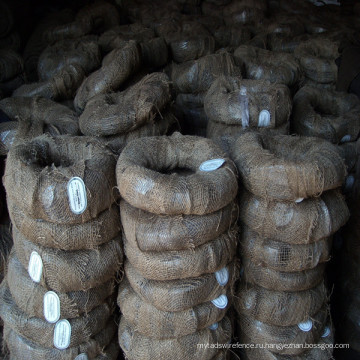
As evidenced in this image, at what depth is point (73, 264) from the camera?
159 cm

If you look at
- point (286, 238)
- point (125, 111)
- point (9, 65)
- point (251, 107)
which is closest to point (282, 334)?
point (286, 238)

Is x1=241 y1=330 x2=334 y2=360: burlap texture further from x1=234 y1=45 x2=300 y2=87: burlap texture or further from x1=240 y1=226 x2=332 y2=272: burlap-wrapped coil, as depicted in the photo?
x1=234 y1=45 x2=300 y2=87: burlap texture

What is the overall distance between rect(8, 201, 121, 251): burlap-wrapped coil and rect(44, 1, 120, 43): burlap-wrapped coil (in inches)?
107

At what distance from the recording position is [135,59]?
2.58 metres

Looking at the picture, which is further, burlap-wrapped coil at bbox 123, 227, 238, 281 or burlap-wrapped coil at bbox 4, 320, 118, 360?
burlap-wrapped coil at bbox 4, 320, 118, 360

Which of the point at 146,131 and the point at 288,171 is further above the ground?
the point at 288,171

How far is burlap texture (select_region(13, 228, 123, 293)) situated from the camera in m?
1.58

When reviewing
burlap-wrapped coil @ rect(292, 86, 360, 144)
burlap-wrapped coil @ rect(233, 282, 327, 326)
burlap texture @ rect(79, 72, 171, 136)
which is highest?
burlap texture @ rect(79, 72, 171, 136)

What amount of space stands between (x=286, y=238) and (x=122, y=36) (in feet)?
8.30

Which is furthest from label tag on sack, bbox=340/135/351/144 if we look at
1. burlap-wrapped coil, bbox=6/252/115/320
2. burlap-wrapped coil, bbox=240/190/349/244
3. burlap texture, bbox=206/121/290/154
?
burlap-wrapped coil, bbox=6/252/115/320

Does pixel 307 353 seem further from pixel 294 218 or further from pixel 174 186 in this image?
pixel 174 186

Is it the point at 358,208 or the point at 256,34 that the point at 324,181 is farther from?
the point at 256,34

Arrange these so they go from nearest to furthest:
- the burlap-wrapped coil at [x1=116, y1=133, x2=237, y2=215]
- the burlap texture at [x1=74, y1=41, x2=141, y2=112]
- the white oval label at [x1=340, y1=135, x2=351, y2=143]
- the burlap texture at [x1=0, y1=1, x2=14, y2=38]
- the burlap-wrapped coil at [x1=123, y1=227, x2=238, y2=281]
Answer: the burlap-wrapped coil at [x1=116, y1=133, x2=237, y2=215]
the burlap-wrapped coil at [x1=123, y1=227, x2=238, y2=281]
the burlap texture at [x1=74, y1=41, x2=141, y2=112]
the white oval label at [x1=340, y1=135, x2=351, y2=143]
the burlap texture at [x1=0, y1=1, x2=14, y2=38]

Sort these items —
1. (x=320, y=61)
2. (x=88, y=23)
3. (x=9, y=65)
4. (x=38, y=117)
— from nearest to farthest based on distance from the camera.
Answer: (x=38, y=117), (x=320, y=61), (x=9, y=65), (x=88, y=23)
